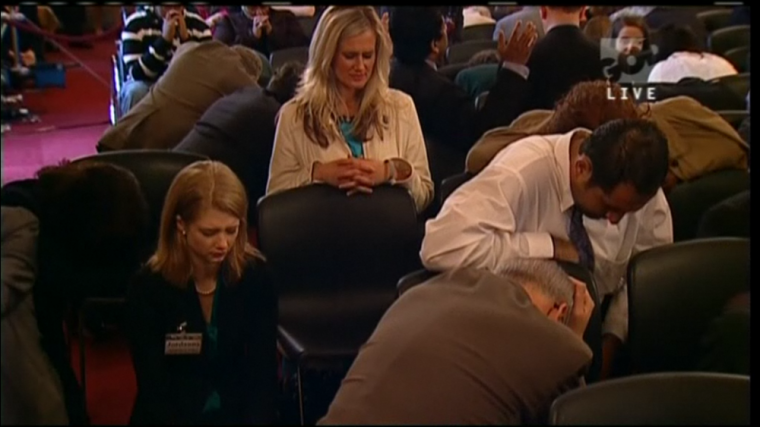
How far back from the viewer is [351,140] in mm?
1812

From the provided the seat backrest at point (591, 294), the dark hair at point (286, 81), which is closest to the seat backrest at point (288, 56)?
the dark hair at point (286, 81)

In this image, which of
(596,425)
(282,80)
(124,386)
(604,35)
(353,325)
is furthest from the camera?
(282,80)

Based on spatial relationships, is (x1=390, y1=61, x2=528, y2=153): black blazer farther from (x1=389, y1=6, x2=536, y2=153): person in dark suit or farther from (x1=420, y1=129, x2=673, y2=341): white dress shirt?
(x1=420, y1=129, x2=673, y2=341): white dress shirt

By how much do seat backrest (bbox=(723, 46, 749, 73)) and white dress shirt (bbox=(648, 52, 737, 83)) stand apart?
0.05ft

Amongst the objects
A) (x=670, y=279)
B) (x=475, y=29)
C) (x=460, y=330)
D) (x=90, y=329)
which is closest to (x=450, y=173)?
(x=475, y=29)

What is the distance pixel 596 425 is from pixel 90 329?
2.19 ft

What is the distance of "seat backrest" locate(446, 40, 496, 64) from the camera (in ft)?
6.44

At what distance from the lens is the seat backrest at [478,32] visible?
1787 mm

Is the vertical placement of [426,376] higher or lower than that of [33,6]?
lower

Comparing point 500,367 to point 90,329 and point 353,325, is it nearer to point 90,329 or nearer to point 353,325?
point 353,325

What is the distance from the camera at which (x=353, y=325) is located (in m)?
1.56

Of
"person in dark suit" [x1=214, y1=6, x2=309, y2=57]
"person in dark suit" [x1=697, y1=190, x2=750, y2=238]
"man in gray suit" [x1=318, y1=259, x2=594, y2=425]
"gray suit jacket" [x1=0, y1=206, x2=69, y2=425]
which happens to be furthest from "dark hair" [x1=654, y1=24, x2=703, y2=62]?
"gray suit jacket" [x1=0, y1=206, x2=69, y2=425]

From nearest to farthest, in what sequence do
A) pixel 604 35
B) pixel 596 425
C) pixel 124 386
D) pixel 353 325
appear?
pixel 596 425 < pixel 124 386 < pixel 353 325 < pixel 604 35

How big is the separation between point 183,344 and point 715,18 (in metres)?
1.01
